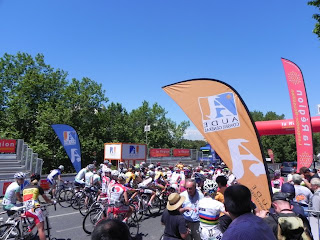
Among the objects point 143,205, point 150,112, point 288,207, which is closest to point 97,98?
point 150,112

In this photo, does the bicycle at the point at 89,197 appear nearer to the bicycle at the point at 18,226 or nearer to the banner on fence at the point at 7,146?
the bicycle at the point at 18,226

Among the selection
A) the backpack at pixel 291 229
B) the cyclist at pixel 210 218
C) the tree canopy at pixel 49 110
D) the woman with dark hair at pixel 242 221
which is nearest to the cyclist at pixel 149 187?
the cyclist at pixel 210 218

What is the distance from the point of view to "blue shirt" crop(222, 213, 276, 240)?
196cm

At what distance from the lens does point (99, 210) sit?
288 inches

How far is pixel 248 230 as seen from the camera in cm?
198

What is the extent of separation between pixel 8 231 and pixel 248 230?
5852mm

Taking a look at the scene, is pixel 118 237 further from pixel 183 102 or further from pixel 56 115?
pixel 56 115

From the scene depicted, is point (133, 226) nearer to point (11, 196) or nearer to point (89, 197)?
point (89, 197)

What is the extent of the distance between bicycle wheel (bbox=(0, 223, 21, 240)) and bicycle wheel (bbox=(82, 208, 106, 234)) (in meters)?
1.80

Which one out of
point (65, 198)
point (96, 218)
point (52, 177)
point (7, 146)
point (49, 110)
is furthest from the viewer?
point (49, 110)

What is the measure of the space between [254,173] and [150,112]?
5169 cm

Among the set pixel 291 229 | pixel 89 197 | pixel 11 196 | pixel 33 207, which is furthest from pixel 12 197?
pixel 291 229

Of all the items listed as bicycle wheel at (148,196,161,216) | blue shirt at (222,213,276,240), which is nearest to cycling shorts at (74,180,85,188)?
bicycle wheel at (148,196,161,216)

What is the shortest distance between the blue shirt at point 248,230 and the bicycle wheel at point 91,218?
19.1 ft
